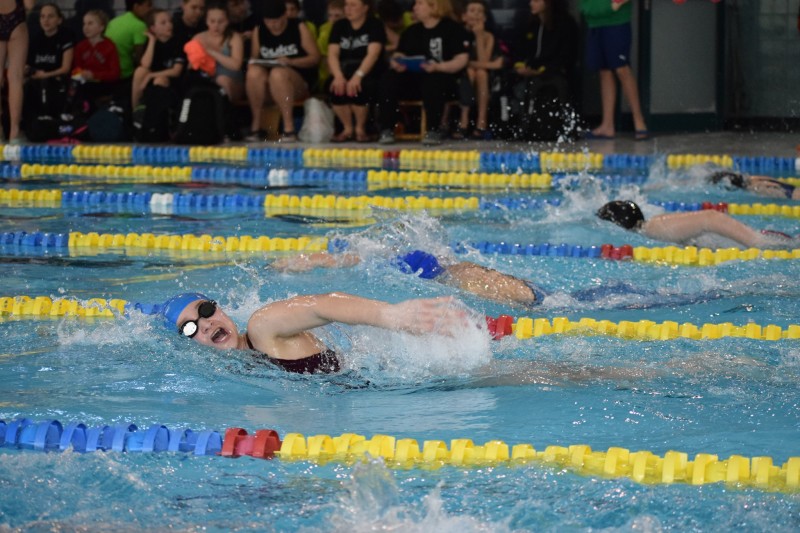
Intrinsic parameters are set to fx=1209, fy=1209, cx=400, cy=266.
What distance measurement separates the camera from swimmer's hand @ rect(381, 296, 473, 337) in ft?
11.7

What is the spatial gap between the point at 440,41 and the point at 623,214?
4.66 meters

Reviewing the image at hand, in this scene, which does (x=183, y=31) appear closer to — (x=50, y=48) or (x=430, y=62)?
(x=50, y=48)

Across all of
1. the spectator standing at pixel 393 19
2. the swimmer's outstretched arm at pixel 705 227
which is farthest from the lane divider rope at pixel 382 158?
the swimmer's outstretched arm at pixel 705 227

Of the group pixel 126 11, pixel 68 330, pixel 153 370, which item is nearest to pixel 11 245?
pixel 68 330

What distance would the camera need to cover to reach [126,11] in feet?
41.3

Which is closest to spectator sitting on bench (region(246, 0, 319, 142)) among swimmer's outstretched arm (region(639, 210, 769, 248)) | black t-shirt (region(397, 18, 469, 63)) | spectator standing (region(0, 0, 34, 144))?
black t-shirt (region(397, 18, 469, 63))

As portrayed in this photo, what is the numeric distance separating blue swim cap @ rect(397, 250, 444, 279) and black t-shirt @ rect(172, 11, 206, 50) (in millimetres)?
6506

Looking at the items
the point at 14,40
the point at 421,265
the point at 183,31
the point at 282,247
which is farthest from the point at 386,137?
the point at 421,265

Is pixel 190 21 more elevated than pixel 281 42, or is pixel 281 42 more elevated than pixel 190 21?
pixel 190 21

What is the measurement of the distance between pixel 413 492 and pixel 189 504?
60 cm

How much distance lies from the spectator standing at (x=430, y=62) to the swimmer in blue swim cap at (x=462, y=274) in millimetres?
5138

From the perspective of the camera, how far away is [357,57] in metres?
11.0

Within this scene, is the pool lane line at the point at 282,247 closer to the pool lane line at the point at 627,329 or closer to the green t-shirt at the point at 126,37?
the pool lane line at the point at 627,329

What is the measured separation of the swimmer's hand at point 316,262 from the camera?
5.73m
